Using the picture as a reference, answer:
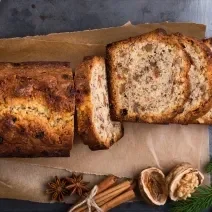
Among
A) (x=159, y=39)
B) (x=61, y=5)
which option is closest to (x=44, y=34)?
(x=61, y=5)

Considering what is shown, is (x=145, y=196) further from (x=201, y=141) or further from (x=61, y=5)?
(x=61, y=5)

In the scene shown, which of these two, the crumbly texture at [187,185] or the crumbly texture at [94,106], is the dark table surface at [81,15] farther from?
the crumbly texture at [94,106]

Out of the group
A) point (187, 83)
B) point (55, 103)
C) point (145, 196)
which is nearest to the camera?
point (55, 103)

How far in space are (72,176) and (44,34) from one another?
108cm

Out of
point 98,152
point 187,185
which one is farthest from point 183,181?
point 98,152

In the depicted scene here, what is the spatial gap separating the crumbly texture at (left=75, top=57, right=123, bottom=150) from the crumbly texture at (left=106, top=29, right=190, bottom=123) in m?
0.08

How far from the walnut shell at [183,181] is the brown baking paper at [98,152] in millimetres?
139

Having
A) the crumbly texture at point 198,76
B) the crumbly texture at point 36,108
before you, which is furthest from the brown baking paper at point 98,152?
the crumbly texture at point 36,108

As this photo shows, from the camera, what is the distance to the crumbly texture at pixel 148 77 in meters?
3.29

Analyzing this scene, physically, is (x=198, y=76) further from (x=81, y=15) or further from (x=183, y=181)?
(x=81, y=15)

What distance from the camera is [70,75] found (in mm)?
3047

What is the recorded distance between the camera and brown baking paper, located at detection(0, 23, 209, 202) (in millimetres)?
3537

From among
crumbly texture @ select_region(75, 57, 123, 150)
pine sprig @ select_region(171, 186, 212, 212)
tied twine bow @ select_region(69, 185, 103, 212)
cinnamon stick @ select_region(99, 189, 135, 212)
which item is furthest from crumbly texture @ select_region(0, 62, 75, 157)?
pine sprig @ select_region(171, 186, 212, 212)

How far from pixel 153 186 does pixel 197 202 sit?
13.5 inches
